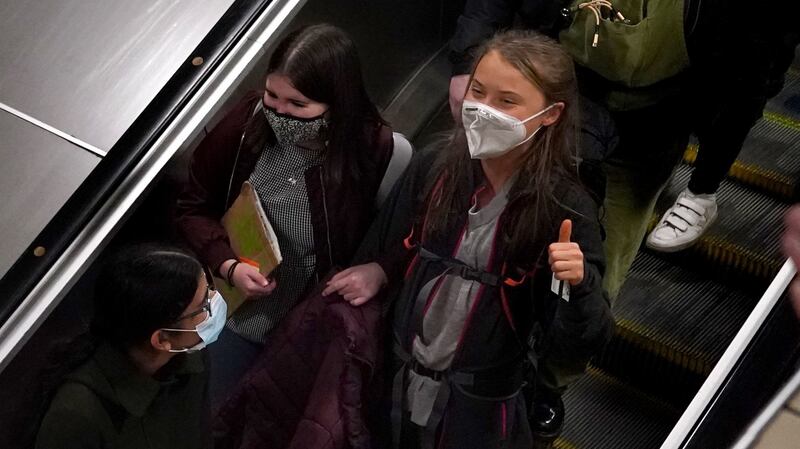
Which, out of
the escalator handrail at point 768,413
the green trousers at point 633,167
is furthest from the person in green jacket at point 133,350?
the escalator handrail at point 768,413

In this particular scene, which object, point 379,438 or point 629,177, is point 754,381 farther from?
point 379,438

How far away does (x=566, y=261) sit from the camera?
1219mm

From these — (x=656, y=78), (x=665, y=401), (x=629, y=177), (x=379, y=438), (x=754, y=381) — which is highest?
(x=656, y=78)

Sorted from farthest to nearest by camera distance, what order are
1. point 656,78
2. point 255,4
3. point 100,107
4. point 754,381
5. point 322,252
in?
point 100,107, point 255,4, point 322,252, point 656,78, point 754,381

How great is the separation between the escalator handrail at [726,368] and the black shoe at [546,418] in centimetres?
25

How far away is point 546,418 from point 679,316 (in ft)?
1.11

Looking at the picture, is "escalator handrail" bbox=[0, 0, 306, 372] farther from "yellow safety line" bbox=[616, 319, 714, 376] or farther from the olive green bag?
"yellow safety line" bbox=[616, 319, 714, 376]

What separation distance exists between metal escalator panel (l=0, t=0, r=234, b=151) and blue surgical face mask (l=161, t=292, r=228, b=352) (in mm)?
589

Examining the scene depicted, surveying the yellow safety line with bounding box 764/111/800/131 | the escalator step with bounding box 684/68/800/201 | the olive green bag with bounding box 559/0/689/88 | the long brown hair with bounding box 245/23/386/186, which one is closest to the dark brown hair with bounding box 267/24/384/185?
the long brown hair with bounding box 245/23/386/186

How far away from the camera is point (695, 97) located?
146 centimetres

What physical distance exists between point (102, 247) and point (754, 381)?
1016mm

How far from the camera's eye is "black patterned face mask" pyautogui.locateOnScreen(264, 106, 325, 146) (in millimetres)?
1442

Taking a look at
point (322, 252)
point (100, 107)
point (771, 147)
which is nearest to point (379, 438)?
point (322, 252)

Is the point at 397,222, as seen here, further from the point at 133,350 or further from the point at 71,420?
the point at 71,420
